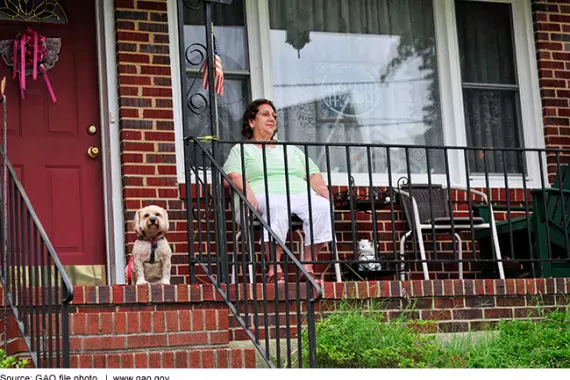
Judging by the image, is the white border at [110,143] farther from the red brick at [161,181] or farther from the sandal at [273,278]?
the sandal at [273,278]

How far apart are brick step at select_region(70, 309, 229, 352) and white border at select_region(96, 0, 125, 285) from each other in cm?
173

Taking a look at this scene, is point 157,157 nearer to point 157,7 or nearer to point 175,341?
point 157,7

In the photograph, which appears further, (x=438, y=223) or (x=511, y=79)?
(x=511, y=79)

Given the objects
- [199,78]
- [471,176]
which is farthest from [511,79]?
[199,78]

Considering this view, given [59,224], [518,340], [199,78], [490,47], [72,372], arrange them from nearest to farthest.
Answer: [72,372]
[518,340]
[59,224]
[199,78]
[490,47]

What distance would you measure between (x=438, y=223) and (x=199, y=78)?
6.87 ft

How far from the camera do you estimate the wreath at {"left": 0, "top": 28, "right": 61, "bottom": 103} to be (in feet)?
26.7

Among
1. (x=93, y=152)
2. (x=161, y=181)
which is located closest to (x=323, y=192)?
(x=161, y=181)

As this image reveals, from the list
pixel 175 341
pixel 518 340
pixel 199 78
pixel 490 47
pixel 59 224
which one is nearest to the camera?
pixel 175 341

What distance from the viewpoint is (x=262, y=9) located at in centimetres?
885

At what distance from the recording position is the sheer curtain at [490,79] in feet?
30.6

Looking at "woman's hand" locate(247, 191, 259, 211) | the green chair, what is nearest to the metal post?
"woman's hand" locate(247, 191, 259, 211)

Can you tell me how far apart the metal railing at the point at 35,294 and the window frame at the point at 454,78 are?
8.89ft

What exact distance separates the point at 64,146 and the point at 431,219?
2665 mm
